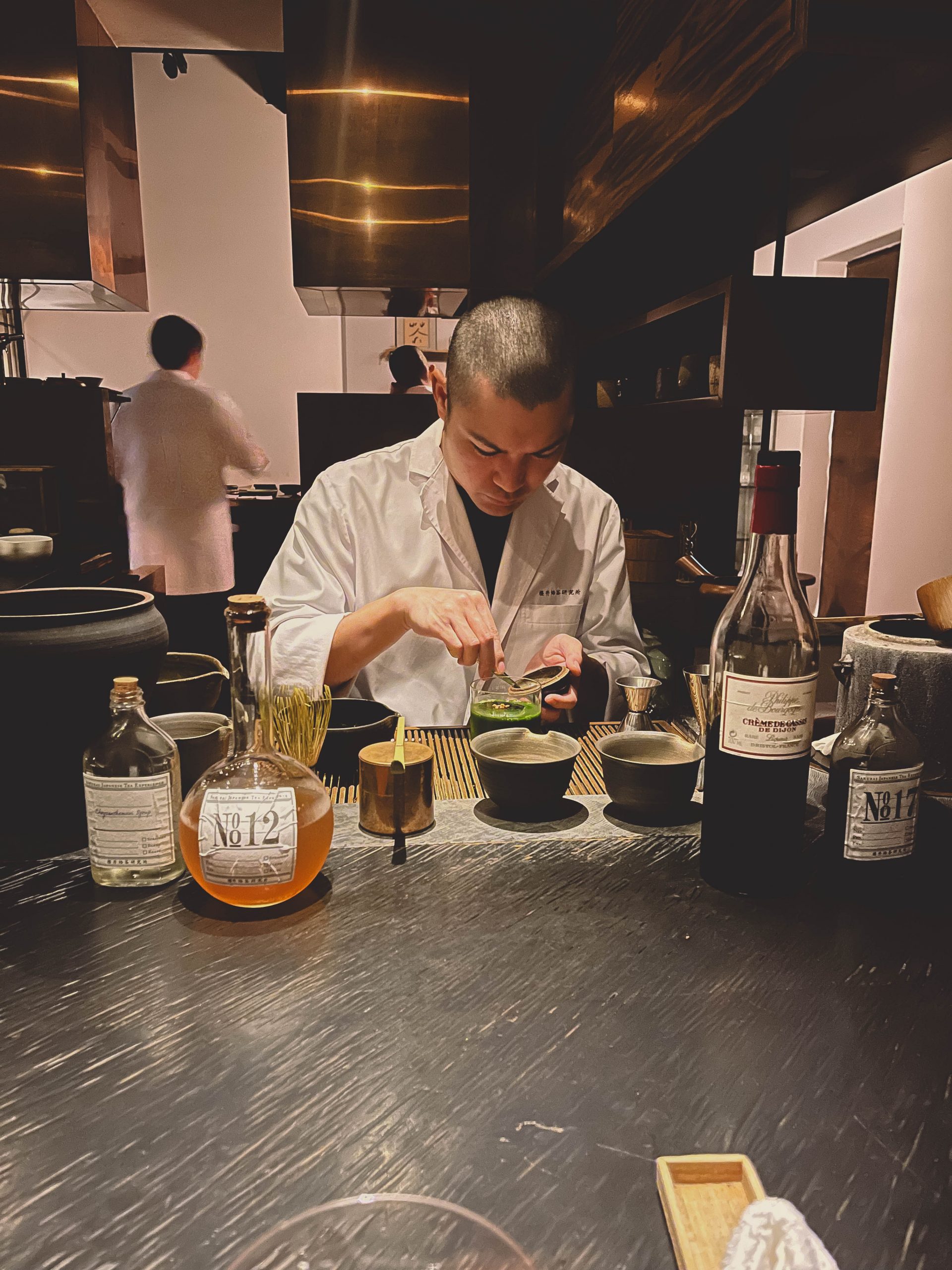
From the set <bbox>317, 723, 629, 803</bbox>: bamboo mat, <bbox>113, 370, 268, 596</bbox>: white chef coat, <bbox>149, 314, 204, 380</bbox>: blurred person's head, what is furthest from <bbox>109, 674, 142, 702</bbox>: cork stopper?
<bbox>149, 314, 204, 380</bbox>: blurred person's head

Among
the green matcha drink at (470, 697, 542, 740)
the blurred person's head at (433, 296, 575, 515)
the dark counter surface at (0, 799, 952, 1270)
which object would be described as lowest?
the dark counter surface at (0, 799, 952, 1270)

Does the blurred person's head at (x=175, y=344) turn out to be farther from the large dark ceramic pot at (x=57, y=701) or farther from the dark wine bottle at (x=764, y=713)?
the dark wine bottle at (x=764, y=713)

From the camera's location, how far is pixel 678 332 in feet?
10.4

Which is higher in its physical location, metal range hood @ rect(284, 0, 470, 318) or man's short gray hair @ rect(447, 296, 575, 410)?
metal range hood @ rect(284, 0, 470, 318)

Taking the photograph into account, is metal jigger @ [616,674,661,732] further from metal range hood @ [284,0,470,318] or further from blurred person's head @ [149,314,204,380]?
blurred person's head @ [149,314,204,380]

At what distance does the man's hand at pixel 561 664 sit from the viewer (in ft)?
4.80

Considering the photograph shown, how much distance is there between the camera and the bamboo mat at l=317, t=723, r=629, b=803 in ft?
4.04

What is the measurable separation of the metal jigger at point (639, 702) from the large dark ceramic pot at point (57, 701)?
23.3 inches

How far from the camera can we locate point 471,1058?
0.69m

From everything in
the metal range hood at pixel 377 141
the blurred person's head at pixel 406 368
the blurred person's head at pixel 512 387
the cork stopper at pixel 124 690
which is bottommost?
the cork stopper at pixel 124 690

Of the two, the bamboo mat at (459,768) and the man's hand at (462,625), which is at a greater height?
the man's hand at (462,625)

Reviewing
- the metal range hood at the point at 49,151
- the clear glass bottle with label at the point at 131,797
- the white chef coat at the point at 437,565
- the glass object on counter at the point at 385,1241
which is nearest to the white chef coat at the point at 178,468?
the metal range hood at the point at 49,151

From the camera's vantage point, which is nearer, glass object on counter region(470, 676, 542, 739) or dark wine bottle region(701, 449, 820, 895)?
dark wine bottle region(701, 449, 820, 895)

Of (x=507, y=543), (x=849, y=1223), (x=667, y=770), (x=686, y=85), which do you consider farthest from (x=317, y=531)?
(x=849, y=1223)
